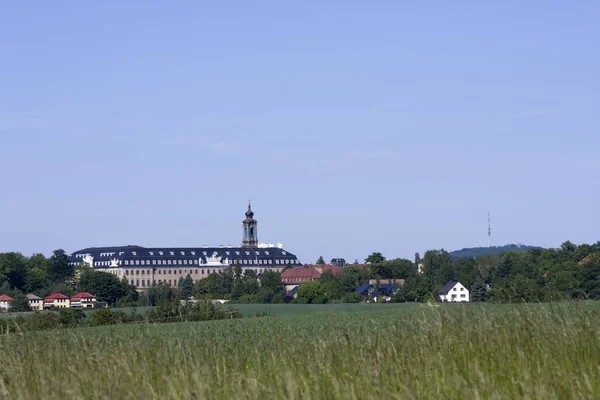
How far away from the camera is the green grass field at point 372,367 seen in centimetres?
752

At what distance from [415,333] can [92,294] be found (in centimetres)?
17149

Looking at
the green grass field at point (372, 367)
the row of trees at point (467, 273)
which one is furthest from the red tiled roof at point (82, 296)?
the green grass field at point (372, 367)

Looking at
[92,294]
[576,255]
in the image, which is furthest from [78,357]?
[92,294]

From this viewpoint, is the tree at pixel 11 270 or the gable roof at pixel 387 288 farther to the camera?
the tree at pixel 11 270

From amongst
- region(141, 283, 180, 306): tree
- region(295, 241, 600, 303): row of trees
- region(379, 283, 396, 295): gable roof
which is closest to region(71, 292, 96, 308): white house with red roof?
region(141, 283, 180, 306): tree

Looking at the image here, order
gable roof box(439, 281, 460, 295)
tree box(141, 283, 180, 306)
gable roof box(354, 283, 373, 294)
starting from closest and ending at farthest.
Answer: tree box(141, 283, 180, 306)
gable roof box(439, 281, 460, 295)
gable roof box(354, 283, 373, 294)

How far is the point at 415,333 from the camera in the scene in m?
11.0

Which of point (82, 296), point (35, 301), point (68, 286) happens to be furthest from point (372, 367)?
point (68, 286)

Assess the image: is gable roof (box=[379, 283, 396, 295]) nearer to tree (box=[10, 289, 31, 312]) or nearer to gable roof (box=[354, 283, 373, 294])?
gable roof (box=[354, 283, 373, 294])

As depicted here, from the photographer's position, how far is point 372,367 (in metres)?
8.60

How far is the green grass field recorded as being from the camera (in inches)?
296

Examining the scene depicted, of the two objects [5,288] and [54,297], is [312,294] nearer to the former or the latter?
[54,297]

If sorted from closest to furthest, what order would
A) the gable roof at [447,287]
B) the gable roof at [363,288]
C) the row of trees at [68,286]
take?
1. the gable roof at [447,287]
2. the gable roof at [363,288]
3. the row of trees at [68,286]

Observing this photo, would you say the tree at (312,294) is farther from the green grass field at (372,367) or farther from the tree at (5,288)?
the green grass field at (372,367)
